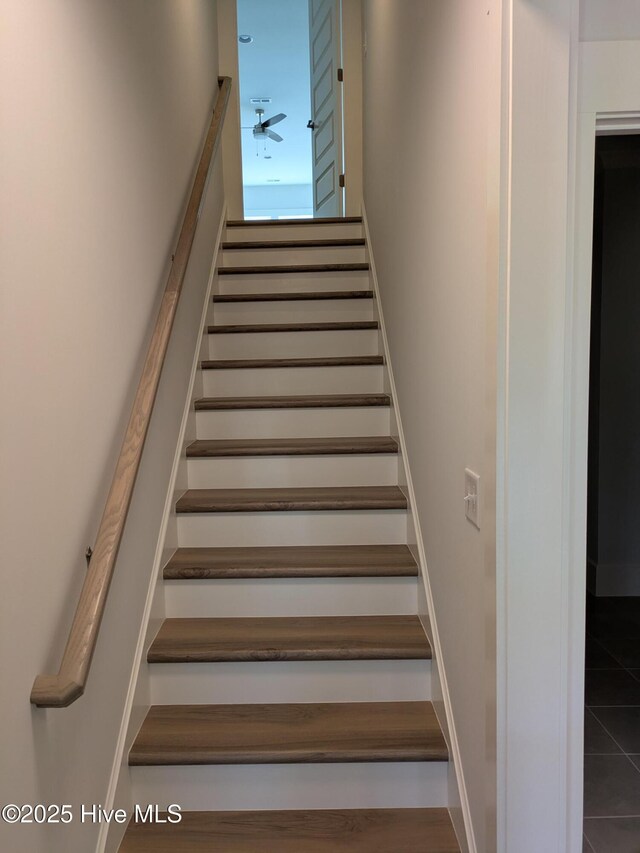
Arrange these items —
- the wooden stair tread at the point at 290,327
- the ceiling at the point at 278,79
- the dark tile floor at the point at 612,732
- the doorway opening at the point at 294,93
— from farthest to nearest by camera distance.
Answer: the ceiling at the point at 278,79
the doorway opening at the point at 294,93
the wooden stair tread at the point at 290,327
the dark tile floor at the point at 612,732

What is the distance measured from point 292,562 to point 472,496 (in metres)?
0.94

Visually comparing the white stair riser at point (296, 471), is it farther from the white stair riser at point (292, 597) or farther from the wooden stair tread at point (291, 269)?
the wooden stair tread at point (291, 269)

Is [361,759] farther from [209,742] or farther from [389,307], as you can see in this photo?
[389,307]

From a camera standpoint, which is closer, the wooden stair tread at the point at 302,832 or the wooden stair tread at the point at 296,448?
the wooden stair tread at the point at 302,832

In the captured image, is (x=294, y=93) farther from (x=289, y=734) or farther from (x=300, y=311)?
(x=289, y=734)

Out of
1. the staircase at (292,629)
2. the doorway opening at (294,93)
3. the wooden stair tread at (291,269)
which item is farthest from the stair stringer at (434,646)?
the doorway opening at (294,93)

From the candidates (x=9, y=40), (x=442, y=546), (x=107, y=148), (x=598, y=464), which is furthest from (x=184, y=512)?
(x=598, y=464)

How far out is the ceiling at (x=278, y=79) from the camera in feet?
18.8

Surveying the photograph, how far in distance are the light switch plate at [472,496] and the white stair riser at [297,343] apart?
179 centimetres

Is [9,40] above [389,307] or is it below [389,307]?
above

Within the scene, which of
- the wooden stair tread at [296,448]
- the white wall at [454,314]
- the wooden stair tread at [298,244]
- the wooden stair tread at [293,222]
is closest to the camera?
the white wall at [454,314]

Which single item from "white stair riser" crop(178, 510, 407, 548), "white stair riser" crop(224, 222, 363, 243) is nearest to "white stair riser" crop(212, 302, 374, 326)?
"white stair riser" crop(224, 222, 363, 243)

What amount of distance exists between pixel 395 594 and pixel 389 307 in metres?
1.31

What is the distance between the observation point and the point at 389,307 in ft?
9.59
